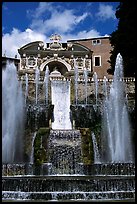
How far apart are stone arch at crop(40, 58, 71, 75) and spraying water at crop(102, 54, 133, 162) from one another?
51.0 feet

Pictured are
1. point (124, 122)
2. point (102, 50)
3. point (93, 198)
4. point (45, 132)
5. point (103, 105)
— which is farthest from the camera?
point (102, 50)

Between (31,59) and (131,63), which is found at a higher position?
(31,59)

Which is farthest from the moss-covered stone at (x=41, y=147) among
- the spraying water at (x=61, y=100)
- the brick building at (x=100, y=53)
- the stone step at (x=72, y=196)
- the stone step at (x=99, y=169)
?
the brick building at (x=100, y=53)

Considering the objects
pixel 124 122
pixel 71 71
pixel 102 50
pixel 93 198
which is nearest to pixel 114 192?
pixel 93 198

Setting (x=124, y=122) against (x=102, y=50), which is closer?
(x=124, y=122)

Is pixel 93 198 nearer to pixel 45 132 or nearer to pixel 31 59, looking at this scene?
pixel 45 132

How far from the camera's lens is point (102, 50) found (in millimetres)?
43531

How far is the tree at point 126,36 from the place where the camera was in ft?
78.9

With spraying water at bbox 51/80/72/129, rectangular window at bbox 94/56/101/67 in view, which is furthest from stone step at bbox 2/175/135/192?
rectangular window at bbox 94/56/101/67

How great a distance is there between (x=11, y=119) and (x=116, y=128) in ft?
17.2

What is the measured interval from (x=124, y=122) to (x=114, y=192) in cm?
1027

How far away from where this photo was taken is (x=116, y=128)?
17250mm

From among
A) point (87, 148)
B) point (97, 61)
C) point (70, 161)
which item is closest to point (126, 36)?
point (87, 148)

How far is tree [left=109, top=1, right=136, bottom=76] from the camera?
2406cm
